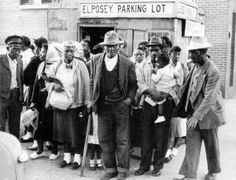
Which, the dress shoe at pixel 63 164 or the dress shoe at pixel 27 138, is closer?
the dress shoe at pixel 63 164

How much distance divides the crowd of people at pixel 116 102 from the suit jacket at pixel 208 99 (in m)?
0.01

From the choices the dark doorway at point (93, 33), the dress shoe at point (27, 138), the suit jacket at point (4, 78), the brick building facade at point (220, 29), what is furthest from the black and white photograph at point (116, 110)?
the brick building facade at point (220, 29)

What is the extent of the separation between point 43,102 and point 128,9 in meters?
4.05

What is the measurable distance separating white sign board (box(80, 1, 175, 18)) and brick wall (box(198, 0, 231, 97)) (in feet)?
14.4

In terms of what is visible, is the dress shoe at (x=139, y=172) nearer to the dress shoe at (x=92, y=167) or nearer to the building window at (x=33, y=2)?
the dress shoe at (x=92, y=167)

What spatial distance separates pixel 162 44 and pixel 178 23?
351cm

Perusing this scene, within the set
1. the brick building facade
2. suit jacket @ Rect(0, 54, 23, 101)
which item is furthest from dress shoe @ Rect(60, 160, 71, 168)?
the brick building facade

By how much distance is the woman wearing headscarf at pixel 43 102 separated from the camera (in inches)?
261

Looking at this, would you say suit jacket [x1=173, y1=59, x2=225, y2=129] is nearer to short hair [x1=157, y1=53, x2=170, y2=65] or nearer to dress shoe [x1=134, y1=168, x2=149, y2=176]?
short hair [x1=157, y1=53, x2=170, y2=65]

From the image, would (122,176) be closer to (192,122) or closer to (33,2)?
(192,122)

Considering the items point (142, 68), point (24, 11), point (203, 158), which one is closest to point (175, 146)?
point (203, 158)

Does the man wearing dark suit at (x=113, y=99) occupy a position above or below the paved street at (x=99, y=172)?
above

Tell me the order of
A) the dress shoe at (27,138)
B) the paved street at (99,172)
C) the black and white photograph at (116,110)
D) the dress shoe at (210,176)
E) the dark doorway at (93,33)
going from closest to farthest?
the black and white photograph at (116,110), the dress shoe at (210,176), the paved street at (99,172), the dress shoe at (27,138), the dark doorway at (93,33)

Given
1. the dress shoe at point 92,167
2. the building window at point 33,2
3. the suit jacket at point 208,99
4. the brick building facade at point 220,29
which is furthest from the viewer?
the building window at point 33,2
